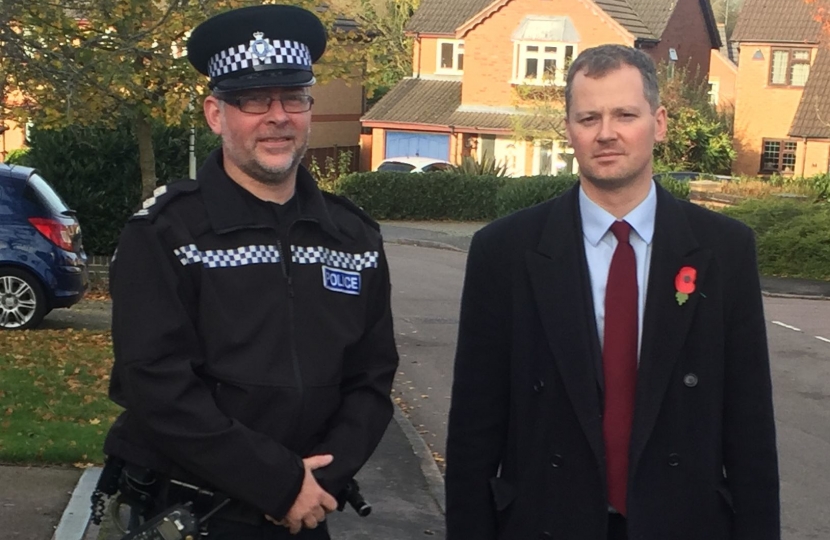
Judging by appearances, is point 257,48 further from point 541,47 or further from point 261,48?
point 541,47

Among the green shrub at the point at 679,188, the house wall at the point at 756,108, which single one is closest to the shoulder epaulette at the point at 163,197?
the green shrub at the point at 679,188

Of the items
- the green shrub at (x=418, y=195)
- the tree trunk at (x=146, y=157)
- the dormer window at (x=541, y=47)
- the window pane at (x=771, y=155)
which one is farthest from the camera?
the window pane at (x=771, y=155)

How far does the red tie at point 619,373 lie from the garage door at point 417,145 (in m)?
44.7

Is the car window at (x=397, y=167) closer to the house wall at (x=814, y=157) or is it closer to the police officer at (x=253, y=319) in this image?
the house wall at (x=814, y=157)

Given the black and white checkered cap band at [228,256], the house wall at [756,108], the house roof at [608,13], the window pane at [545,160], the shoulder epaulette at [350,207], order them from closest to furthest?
the black and white checkered cap band at [228,256]
the shoulder epaulette at [350,207]
the window pane at [545,160]
the house roof at [608,13]
the house wall at [756,108]

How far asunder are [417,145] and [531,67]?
206 inches

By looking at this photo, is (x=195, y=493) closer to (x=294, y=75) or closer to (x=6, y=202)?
(x=294, y=75)

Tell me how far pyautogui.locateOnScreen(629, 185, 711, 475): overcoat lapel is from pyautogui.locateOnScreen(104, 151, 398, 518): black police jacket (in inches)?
28.0

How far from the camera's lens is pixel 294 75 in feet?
11.6

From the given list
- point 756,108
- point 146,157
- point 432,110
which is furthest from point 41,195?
point 756,108

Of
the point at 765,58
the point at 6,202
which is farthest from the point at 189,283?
the point at 765,58

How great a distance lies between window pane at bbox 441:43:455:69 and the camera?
5066 cm

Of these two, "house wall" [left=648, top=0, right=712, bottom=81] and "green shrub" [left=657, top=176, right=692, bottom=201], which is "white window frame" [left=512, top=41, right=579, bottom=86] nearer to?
"house wall" [left=648, top=0, right=712, bottom=81]

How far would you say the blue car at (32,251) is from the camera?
1352cm
